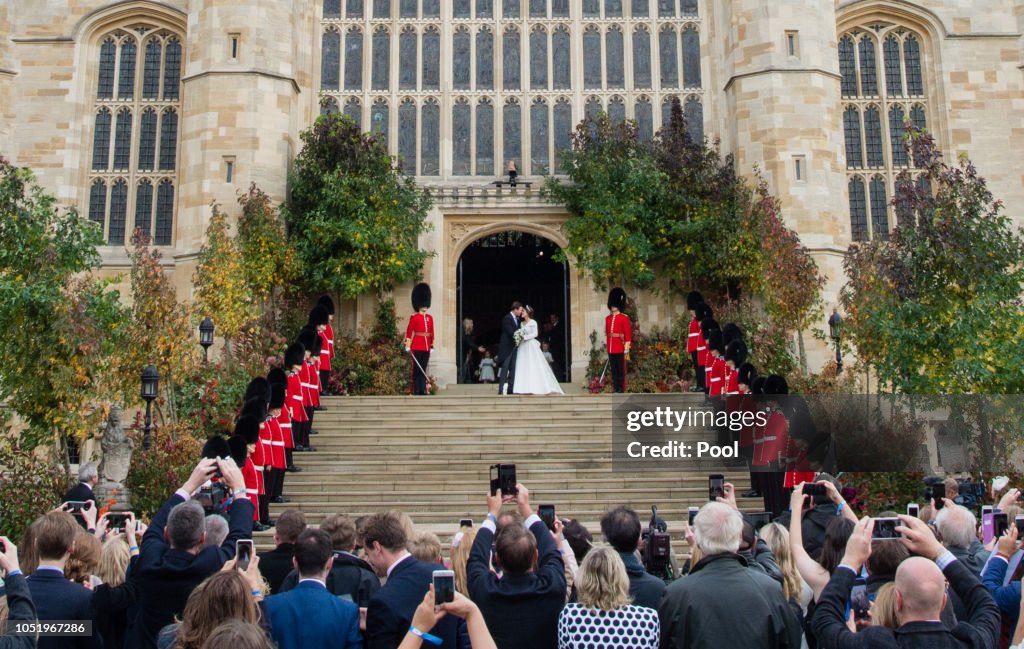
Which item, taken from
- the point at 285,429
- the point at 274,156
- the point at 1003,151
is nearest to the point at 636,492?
the point at 285,429

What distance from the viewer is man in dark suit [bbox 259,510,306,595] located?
5.53 meters

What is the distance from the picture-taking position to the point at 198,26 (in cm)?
2125

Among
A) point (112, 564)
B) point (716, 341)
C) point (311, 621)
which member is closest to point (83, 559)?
point (112, 564)

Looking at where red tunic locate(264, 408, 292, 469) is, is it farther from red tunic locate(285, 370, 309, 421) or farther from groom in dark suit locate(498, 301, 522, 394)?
groom in dark suit locate(498, 301, 522, 394)

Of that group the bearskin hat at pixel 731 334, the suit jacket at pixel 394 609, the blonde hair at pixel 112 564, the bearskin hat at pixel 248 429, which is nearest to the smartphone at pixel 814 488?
the suit jacket at pixel 394 609

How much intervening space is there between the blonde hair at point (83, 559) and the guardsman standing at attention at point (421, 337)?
12.9 meters

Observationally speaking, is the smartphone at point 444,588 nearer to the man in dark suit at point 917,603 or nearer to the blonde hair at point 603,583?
the blonde hair at point 603,583

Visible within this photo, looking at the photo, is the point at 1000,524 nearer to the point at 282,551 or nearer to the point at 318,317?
the point at 282,551

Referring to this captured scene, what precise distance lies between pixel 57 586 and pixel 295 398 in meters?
9.94

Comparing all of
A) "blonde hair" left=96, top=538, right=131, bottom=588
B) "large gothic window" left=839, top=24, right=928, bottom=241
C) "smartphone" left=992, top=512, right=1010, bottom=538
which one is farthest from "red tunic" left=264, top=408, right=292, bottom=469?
"large gothic window" left=839, top=24, right=928, bottom=241

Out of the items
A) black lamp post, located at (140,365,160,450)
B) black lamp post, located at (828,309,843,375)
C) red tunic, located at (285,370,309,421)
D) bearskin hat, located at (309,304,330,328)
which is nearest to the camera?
red tunic, located at (285,370,309,421)

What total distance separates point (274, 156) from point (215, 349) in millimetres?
4199

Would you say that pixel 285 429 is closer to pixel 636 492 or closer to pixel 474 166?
pixel 636 492

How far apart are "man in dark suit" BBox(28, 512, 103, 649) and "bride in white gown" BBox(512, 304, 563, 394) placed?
13.5 meters
